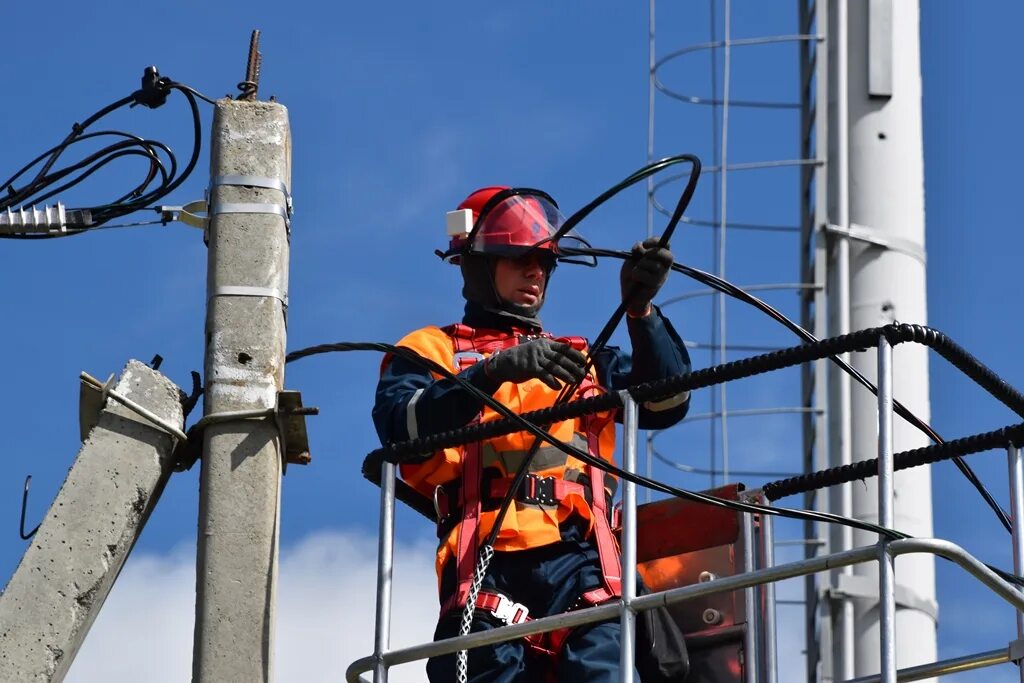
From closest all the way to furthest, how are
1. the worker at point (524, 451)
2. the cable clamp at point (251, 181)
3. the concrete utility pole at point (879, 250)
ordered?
the worker at point (524, 451)
the cable clamp at point (251, 181)
the concrete utility pole at point (879, 250)

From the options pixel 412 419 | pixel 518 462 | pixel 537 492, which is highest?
pixel 412 419

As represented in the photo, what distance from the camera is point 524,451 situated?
23.5 ft

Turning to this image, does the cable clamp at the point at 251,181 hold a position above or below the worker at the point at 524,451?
above

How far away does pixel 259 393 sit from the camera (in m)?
7.34

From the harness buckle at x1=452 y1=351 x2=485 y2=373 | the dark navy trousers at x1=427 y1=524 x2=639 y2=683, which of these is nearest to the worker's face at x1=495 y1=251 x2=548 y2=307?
the harness buckle at x1=452 y1=351 x2=485 y2=373

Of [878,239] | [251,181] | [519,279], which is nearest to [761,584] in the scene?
[519,279]

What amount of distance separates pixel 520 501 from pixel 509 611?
371mm

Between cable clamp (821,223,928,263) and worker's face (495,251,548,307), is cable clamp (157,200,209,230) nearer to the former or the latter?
worker's face (495,251,548,307)

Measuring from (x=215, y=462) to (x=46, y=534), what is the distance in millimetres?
595

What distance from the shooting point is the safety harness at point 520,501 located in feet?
22.7

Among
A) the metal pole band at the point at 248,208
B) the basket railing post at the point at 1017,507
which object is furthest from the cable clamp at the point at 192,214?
the basket railing post at the point at 1017,507

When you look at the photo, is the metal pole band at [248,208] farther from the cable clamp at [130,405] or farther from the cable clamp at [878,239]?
the cable clamp at [878,239]

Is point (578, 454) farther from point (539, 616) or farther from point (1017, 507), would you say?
point (1017, 507)

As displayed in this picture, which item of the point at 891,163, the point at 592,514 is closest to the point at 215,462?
the point at 592,514
